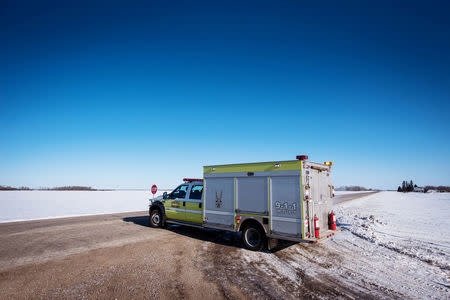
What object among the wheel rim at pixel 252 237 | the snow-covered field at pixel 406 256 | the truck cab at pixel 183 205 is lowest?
the snow-covered field at pixel 406 256

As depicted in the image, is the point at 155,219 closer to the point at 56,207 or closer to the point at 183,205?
the point at 183,205

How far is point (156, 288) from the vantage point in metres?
4.59

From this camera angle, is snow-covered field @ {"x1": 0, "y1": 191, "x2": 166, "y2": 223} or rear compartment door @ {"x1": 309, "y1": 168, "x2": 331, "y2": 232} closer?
rear compartment door @ {"x1": 309, "y1": 168, "x2": 331, "y2": 232}

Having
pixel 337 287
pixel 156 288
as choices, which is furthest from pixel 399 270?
pixel 156 288

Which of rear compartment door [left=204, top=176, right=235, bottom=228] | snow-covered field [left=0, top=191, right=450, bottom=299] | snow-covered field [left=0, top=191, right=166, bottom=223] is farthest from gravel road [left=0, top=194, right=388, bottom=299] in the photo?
snow-covered field [left=0, top=191, right=166, bottom=223]

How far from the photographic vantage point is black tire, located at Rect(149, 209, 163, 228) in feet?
35.3

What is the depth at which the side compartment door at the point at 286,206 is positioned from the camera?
21.2 ft

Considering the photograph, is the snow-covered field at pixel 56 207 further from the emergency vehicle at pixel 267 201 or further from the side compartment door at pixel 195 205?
the emergency vehicle at pixel 267 201

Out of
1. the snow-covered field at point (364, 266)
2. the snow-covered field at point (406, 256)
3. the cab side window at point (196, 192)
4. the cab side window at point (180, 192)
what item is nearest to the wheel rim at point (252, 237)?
the snow-covered field at point (364, 266)

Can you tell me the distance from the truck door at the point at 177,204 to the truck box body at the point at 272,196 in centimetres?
142

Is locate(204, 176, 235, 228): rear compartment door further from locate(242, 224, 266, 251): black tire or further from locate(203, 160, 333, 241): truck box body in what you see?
locate(242, 224, 266, 251): black tire

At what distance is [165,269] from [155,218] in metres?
5.64

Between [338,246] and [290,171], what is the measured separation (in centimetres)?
329

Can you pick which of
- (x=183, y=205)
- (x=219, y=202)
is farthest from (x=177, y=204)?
(x=219, y=202)
